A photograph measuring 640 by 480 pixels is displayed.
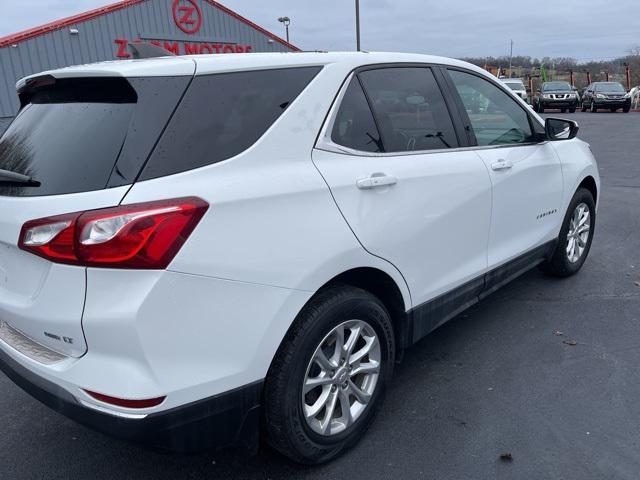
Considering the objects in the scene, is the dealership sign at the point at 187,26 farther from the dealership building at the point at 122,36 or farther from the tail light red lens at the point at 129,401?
the tail light red lens at the point at 129,401

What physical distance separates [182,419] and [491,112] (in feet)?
9.06

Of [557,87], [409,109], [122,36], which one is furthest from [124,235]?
[557,87]

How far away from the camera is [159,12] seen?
75.5 feet

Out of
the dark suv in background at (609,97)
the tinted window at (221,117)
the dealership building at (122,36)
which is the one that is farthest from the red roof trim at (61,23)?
the dark suv in background at (609,97)

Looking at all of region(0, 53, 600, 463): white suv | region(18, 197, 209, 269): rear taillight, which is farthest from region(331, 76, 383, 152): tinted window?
region(18, 197, 209, 269): rear taillight

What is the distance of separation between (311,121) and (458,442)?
1.62m

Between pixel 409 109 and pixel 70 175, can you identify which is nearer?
pixel 70 175

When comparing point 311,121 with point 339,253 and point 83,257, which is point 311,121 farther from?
point 83,257

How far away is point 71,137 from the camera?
2113 mm

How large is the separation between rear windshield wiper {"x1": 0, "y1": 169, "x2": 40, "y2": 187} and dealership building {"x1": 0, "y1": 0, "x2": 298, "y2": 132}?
51.9 feet

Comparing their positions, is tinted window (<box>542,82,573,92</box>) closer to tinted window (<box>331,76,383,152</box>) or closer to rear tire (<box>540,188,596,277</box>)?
rear tire (<box>540,188,596,277</box>)

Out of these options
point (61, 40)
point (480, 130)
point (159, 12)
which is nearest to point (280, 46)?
point (159, 12)

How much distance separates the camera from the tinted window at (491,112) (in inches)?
133

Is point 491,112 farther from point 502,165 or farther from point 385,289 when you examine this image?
point 385,289
